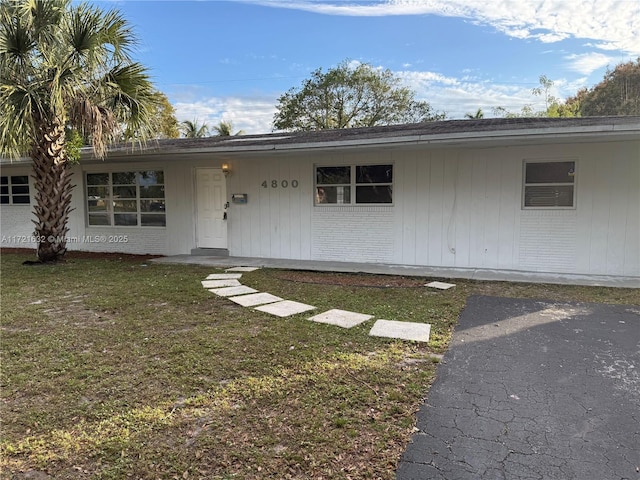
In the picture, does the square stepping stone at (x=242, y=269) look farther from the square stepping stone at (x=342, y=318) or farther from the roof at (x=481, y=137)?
the square stepping stone at (x=342, y=318)

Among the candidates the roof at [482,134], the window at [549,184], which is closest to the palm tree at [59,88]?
the roof at [482,134]

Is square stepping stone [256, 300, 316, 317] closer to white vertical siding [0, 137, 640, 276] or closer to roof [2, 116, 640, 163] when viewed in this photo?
roof [2, 116, 640, 163]

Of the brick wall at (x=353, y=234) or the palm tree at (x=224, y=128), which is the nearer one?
the brick wall at (x=353, y=234)

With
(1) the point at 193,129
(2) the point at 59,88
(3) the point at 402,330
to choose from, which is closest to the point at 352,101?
(1) the point at 193,129

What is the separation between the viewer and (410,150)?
730 cm

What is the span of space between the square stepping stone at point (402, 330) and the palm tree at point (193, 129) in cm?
2573

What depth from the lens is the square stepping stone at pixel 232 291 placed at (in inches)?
217

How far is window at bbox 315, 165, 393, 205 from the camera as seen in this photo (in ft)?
25.2

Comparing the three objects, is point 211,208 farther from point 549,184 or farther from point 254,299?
point 549,184

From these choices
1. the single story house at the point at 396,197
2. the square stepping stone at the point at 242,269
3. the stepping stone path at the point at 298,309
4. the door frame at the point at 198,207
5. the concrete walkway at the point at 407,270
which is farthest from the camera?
the door frame at the point at 198,207

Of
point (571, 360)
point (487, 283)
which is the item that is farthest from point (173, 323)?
point (487, 283)

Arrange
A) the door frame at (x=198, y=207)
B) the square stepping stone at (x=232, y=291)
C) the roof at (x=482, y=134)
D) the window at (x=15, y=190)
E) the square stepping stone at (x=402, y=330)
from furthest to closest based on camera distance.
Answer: the window at (x=15, y=190) → the door frame at (x=198, y=207) → the square stepping stone at (x=232, y=291) → the roof at (x=482, y=134) → the square stepping stone at (x=402, y=330)

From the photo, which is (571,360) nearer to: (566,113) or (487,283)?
(487,283)

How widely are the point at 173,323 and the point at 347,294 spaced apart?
2.31 m
